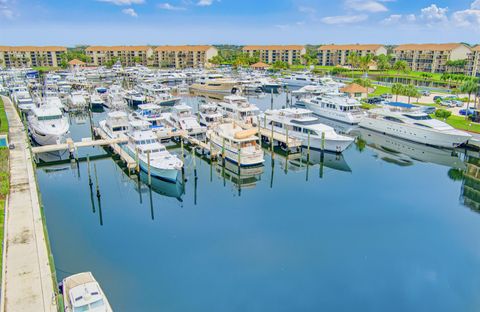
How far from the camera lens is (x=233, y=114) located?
183 feet

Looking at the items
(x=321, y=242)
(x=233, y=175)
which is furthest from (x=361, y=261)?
(x=233, y=175)

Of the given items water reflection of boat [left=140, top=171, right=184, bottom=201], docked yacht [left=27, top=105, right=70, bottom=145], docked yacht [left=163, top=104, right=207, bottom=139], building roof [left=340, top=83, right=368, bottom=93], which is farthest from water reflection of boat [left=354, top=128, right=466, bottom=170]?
docked yacht [left=27, top=105, right=70, bottom=145]

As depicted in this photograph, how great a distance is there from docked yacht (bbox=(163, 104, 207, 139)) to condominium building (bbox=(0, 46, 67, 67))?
133379 millimetres

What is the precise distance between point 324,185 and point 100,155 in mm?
24440

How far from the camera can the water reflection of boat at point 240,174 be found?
37.0m

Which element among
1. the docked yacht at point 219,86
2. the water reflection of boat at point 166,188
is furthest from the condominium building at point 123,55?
the water reflection of boat at point 166,188

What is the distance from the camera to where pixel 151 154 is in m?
36.4

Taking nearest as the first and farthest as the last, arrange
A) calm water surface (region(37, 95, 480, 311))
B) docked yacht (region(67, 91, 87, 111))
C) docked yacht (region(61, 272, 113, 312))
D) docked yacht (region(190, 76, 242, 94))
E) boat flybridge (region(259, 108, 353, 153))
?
docked yacht (region(61, 272, 113, 312)) < calm water surface (region(37, 95, 480, 311)) < boat flybridge (region(259, 108, 353, 153)) < docked yacht (region(67, 91, 87, 111)) < docked yacht (region(190, 76, 242, 94))

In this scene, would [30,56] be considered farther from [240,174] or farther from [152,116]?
[240,174]

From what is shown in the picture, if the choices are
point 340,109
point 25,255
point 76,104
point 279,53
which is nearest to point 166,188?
point 25,255

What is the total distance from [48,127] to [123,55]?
5575 inches

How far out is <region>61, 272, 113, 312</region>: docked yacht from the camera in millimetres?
17078

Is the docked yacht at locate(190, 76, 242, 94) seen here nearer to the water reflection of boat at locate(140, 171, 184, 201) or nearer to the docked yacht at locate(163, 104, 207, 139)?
the docked yacht at locate(163, 104, 207, 139)

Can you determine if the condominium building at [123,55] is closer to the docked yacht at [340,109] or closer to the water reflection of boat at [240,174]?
the docked yacht at [340,109]
